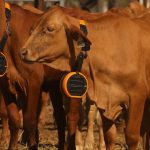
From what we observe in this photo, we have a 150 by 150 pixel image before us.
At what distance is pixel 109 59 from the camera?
308 inches

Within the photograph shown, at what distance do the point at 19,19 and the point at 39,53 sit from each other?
1.40 meters

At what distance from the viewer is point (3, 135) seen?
1032cm

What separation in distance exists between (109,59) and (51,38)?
2.24 ft

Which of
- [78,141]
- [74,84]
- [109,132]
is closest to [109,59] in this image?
[74,84]

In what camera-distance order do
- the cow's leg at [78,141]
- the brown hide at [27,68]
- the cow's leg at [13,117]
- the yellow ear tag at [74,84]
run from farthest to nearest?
1. the cow's leg at [78,141]
2. the cow's leg at [13,117]
3. the brown hide at [27,68]
4. the yellow ear tag at [74,84]

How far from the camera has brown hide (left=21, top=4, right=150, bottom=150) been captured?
759 centimetres

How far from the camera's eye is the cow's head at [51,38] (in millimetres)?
7477

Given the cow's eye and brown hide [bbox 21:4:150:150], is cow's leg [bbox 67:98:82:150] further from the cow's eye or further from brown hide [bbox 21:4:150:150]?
the cow's eye

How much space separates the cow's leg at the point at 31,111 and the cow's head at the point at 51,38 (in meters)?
0.94

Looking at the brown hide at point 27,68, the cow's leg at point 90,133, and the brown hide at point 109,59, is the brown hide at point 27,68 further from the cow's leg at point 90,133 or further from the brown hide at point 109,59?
the cow's leg at point 90,133

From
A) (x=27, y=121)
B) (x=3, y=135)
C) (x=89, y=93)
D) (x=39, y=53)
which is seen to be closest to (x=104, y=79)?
(x=89, y=93)

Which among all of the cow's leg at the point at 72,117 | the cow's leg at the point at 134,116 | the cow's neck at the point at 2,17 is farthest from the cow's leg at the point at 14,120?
the cow's leg at the point at 134,116

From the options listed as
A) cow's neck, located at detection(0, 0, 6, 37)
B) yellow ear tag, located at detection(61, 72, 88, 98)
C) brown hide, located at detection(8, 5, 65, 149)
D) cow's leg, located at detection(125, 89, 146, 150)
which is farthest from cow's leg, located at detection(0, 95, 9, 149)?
cow's leg, located at detection(125, 89, 146, 150)

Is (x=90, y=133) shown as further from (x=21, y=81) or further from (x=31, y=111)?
(x=21, y=81)
